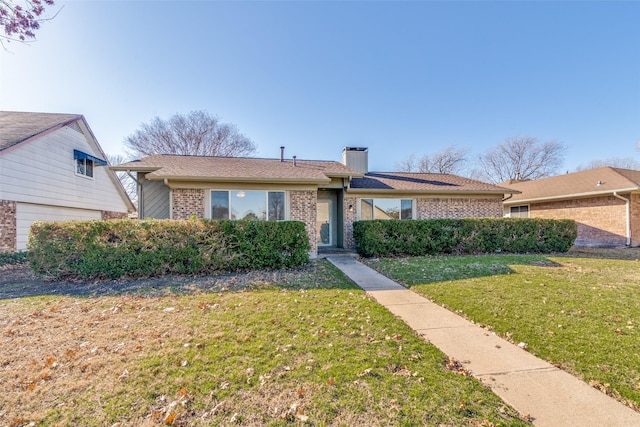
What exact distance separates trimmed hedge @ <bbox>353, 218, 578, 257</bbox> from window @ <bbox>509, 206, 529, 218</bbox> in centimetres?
697

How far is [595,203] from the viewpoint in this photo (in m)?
13.8

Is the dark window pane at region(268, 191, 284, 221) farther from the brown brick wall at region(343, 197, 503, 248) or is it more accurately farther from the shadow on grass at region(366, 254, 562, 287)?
the brown brick wall at region(343, 197, 503, 248)

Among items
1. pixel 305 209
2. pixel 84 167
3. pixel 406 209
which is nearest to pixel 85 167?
pixel 84 167

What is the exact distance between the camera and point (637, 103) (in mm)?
16531

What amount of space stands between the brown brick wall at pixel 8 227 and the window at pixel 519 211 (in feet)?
80.3

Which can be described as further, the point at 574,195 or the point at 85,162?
the point at 574,195

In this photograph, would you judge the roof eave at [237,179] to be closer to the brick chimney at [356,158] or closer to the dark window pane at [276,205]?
the dark window pane at [276,205]

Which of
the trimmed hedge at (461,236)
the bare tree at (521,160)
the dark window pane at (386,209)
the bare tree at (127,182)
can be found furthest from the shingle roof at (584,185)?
the bare tree at (127,182)

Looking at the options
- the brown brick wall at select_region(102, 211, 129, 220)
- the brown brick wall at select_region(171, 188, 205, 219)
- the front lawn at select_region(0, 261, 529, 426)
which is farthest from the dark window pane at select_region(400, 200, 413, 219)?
Answer: the brown brick wall at select_region(102, 211, 129, 220)

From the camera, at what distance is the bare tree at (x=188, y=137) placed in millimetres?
24812

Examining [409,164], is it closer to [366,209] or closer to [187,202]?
[366,209]

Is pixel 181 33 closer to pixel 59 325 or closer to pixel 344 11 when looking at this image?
pixel 344 11

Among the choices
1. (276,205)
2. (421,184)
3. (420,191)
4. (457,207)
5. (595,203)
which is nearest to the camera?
(276,205)

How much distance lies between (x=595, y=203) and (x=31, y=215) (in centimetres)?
2486
